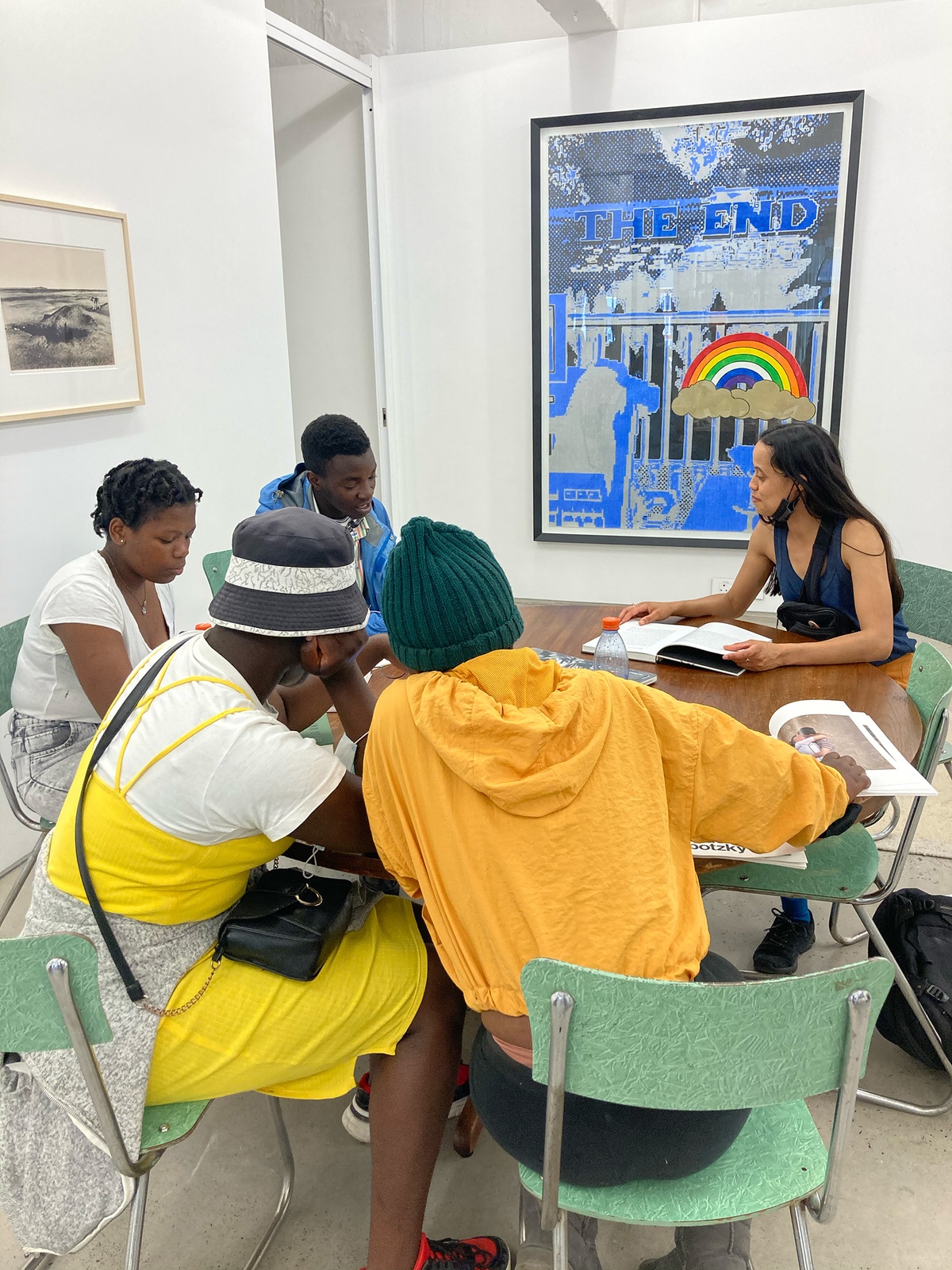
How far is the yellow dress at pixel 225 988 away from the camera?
124 cm

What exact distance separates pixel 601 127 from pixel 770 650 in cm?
340

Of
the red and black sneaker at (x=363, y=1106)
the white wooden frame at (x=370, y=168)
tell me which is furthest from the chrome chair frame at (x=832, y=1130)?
the white wooden frame at (x=370, y=168)

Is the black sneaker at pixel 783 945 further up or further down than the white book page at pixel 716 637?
further down

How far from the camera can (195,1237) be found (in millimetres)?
1677

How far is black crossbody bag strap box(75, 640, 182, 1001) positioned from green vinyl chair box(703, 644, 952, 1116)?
1016 millimetres

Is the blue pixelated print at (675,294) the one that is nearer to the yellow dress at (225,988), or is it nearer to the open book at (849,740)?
the open book at (849,740)

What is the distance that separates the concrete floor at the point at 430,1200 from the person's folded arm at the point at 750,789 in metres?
0.87

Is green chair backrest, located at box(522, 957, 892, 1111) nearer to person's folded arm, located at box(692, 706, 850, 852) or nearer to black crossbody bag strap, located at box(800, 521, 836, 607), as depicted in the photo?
person's folded arm, located at box(692, 706, 850, 852)

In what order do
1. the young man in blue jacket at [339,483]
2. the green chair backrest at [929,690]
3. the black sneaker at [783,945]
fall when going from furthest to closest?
the young man in blue jacket at [339,483]
the black sneaker at [783,945]
the green chair backrest at [929,690]

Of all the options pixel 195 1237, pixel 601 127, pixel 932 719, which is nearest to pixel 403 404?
pixel 601 127

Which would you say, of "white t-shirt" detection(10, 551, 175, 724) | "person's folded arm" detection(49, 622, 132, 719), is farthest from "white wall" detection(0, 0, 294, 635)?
"person's folded arm" detection(49, 622, 132, 719)

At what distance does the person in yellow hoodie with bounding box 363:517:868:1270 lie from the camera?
1.09 meters

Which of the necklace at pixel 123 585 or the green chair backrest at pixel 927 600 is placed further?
the green chair backrest at pixel 927 600

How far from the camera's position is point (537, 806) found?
1.09 m
